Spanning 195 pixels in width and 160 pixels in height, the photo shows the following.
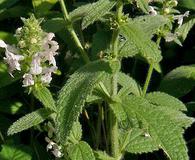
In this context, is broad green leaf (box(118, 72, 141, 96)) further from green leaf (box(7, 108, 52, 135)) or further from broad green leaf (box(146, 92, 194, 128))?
green leaf (box(7, 108, 52, 135))

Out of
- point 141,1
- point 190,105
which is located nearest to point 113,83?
point 141,1

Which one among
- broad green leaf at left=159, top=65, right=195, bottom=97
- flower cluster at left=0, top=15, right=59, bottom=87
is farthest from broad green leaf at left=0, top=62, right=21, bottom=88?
broad green leaf at left=159, top=65, right=195, bottom=97

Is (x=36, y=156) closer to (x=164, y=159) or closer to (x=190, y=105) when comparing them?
(x=164, y=159)

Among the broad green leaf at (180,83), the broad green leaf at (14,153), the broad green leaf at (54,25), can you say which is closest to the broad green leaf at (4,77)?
the broad green leaf at (14,153)

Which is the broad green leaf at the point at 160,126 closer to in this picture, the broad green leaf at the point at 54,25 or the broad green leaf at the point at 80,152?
the broad green leaf at the point at 80,152

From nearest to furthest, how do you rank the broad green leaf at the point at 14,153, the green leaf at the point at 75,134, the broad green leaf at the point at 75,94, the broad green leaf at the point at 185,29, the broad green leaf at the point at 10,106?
the broad green leaf at the point at 75,94
the green leaf at the point at 75,134
the broad green leaf at the point at 14,153
the broad green leaf at the point at 10,106
the broad green leaf at the point at 185,29
